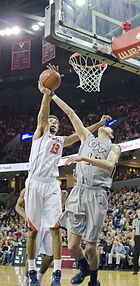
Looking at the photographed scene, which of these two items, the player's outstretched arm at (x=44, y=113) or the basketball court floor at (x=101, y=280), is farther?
the basketball court floor at (x=101, y=280)

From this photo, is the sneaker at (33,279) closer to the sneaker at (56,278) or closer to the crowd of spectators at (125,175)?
the sneaker at (56,278)

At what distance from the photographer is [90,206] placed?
466cm

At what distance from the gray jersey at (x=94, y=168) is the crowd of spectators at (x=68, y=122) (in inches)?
638

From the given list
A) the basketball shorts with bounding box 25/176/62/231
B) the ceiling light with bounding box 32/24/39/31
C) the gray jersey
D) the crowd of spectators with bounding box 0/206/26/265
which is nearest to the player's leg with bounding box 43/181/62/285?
the basketball shorts with bounding box 25/176/62/231

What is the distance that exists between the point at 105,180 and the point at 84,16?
2.97 m

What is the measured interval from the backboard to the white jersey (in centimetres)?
169

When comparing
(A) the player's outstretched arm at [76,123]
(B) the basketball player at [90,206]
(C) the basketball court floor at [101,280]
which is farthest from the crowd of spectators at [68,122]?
(B) the basketball player at [90,206]

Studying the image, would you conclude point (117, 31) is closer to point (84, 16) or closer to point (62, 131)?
point (84, 16)

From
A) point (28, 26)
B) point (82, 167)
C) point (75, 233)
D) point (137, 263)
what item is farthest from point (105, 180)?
point (28, 26)

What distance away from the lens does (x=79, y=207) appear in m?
4.66

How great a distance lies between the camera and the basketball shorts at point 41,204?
179 inches

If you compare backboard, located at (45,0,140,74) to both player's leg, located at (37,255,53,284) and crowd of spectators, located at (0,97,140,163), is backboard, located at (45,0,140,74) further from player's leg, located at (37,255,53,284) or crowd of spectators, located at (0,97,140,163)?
crowd of spectators, located at (0,97,140,163)

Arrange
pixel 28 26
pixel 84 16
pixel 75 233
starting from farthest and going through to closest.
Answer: pixel 28 26 < pixel 84 16 < pixel 75 233

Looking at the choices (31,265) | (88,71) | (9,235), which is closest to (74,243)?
(31,265)
